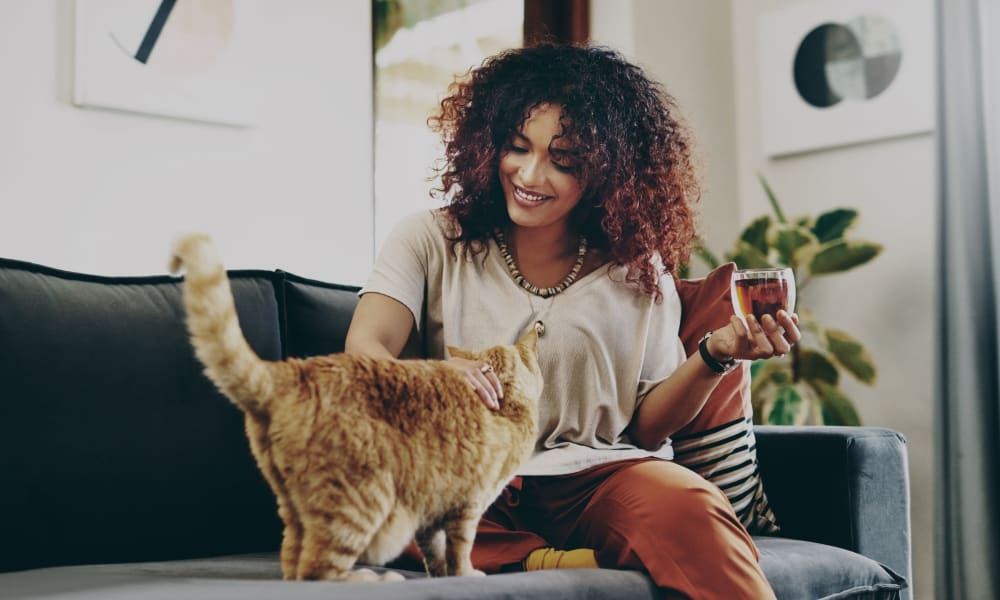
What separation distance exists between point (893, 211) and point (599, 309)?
1948 millimetres

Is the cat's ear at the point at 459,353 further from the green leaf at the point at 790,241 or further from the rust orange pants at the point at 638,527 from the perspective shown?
the green leaf at the point at 790,241

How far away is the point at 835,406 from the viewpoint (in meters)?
3.02

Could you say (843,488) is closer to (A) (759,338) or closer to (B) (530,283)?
(A) (759,338)

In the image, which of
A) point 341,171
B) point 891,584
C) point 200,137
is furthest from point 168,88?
point 891,584

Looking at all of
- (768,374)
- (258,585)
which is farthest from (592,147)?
(768,374)

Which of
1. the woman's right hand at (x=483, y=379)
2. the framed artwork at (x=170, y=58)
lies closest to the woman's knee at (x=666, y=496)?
the woman's right hand at (x=483, y=379)

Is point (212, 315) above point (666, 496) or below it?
above

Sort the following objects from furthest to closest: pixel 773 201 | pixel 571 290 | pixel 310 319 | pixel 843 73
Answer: pixel 843 73 → pixel 773 201 → pixel 310 319 → pixel 571 290

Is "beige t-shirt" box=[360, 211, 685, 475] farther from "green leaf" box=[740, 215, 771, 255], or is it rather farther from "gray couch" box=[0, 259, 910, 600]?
"green leaf" box=[740, 215, 771, 255]

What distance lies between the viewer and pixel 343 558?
1.07 meters

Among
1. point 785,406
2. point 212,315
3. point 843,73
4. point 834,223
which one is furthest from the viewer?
point 843,73

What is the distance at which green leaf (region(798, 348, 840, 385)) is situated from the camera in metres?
3.06

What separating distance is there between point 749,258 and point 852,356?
1.45 ft

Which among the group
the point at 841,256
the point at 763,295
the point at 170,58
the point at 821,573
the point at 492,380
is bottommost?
the point at 821,573
